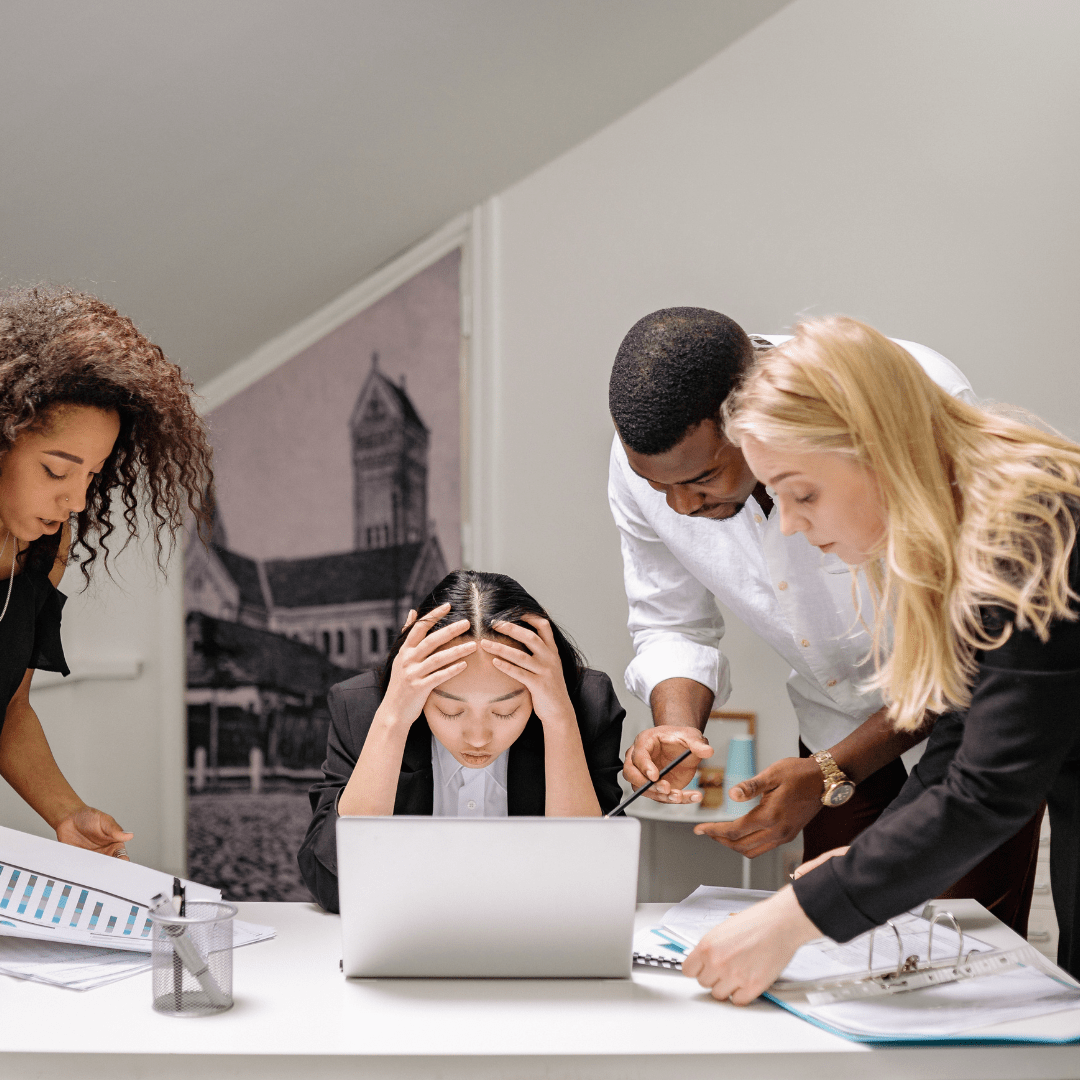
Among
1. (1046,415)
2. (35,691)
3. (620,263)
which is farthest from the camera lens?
(620,263)

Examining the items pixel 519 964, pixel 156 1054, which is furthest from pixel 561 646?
pixel 156 1054

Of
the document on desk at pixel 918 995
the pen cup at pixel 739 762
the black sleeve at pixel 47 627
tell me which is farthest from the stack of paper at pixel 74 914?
the pen cup at pixel 739 762

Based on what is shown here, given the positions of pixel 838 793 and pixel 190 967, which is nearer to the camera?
pixel 190 967

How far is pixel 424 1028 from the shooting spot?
1022mm

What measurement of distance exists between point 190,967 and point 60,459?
630mm

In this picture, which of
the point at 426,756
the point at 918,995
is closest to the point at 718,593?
the point at 426,756

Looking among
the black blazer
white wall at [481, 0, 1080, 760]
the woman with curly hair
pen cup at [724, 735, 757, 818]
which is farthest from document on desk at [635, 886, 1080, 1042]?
white wall at [481, 0, 1080, 760]

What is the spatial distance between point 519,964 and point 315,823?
494 millimetres

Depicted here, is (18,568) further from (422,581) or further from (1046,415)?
(1046,415)

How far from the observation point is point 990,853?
1.46 m

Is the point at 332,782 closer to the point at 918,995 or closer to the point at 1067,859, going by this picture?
the point at 918,995

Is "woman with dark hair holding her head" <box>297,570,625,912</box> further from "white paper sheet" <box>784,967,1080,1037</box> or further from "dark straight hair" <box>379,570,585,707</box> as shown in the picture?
"white paper sheet" <box>784,967,1080,1037</box>

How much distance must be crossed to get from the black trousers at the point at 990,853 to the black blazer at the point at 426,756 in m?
0.39

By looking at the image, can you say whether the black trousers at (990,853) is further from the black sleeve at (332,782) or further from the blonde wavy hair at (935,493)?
the black sleeve at (332,782)
